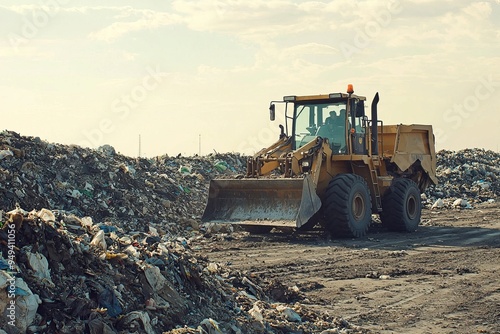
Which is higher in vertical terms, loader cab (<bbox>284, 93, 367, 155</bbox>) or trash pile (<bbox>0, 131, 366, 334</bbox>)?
loader cab (<bbox>284, 93, 367, 155</bbox>)

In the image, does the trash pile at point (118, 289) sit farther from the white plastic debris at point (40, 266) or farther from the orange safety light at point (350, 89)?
the orange safety light at point (350, 89)

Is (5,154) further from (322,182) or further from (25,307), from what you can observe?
(25,307)

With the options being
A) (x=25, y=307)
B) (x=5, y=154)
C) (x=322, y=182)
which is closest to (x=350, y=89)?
(x=322, y=182)

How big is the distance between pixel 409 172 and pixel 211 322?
10536 mm

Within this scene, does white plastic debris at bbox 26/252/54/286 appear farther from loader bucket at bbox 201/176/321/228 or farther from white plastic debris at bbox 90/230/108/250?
loader bucket at bbox 201/176/321/228

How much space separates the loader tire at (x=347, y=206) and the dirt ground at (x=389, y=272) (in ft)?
0.74

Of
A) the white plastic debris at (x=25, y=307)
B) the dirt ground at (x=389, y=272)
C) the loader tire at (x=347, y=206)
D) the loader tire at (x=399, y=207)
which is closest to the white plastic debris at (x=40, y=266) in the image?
the white plastic debris at (x=25, y=307)

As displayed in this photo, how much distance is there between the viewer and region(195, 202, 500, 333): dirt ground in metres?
7.20

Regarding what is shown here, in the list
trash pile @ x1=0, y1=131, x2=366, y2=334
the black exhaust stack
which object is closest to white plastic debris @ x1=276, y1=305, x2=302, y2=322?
trash pile @ x1=0, y1=131, x2=366, y2=334

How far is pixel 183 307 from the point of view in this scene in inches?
242

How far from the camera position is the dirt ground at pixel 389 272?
7.20m

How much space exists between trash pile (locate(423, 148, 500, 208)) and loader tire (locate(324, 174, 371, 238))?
725cm

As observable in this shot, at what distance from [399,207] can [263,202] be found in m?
3.04

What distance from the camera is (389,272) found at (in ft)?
31.0
